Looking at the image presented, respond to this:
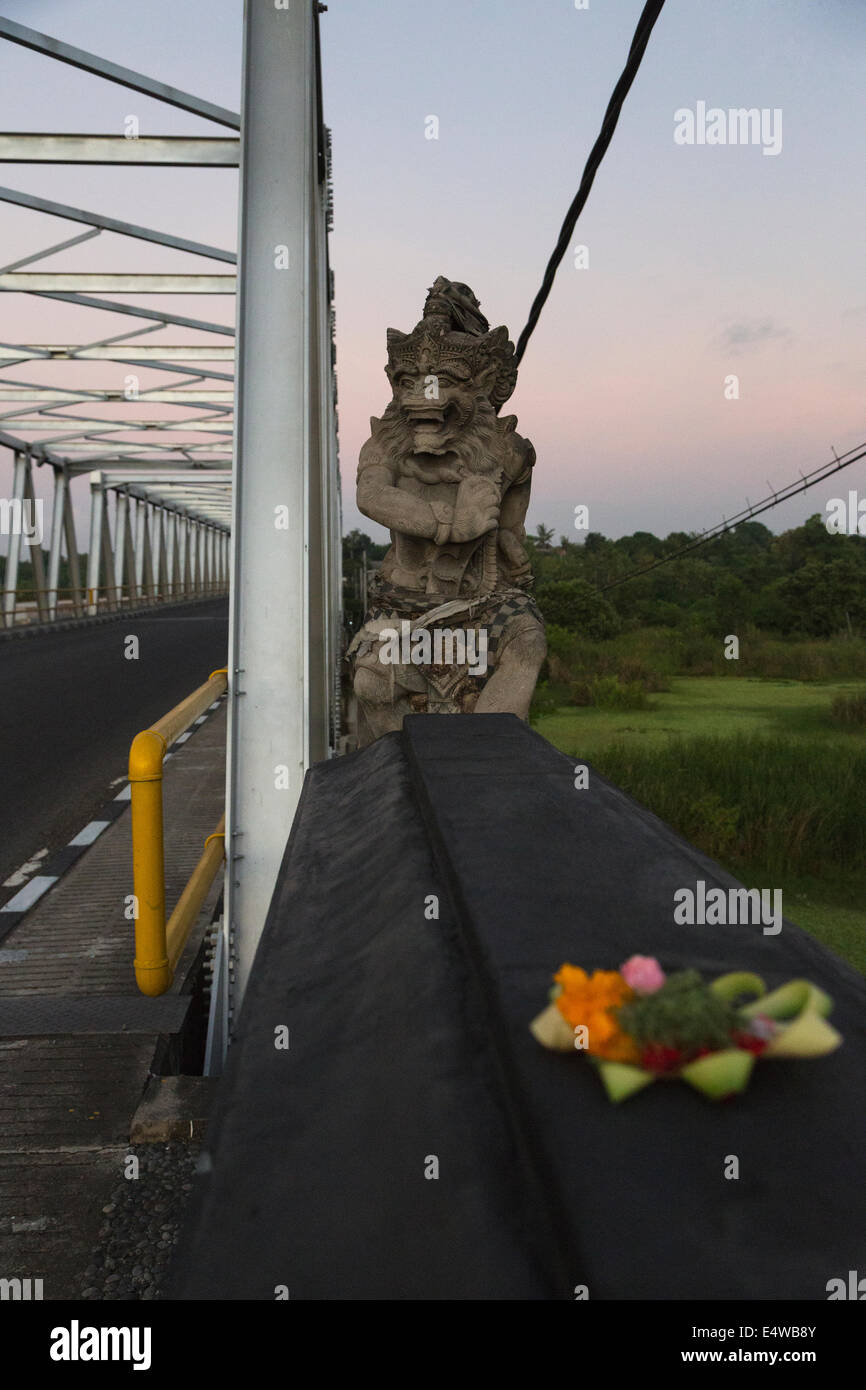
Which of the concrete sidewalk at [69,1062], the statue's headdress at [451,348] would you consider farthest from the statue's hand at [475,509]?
the concrete sidewalk at [69,1062]

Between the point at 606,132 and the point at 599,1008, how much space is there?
4.18 m

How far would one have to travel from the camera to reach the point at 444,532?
4953 mm

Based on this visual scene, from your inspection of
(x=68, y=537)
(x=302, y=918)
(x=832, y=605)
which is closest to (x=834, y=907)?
(x=302, y=918)

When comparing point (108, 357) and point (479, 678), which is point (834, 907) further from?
point (108, 357)

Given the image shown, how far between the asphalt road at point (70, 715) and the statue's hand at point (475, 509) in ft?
8.97

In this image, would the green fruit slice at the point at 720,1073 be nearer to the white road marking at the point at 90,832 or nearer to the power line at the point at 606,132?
the power line at the point at 606,132

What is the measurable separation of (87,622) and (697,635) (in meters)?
17.4

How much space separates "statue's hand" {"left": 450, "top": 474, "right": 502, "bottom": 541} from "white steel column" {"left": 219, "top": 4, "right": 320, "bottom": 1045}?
2.97 ft

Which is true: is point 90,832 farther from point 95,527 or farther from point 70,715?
point 95,527

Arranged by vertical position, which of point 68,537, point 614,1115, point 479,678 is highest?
point 68,537

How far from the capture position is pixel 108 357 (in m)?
18.1

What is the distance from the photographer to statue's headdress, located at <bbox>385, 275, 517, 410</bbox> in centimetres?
487

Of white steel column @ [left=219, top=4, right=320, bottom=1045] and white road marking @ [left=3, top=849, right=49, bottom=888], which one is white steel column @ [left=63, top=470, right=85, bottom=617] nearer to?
white road marking @ [left=3, top=849, right=49, bottom=888]

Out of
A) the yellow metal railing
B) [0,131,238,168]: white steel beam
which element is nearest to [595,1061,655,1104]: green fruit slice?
the yellow metal railing
